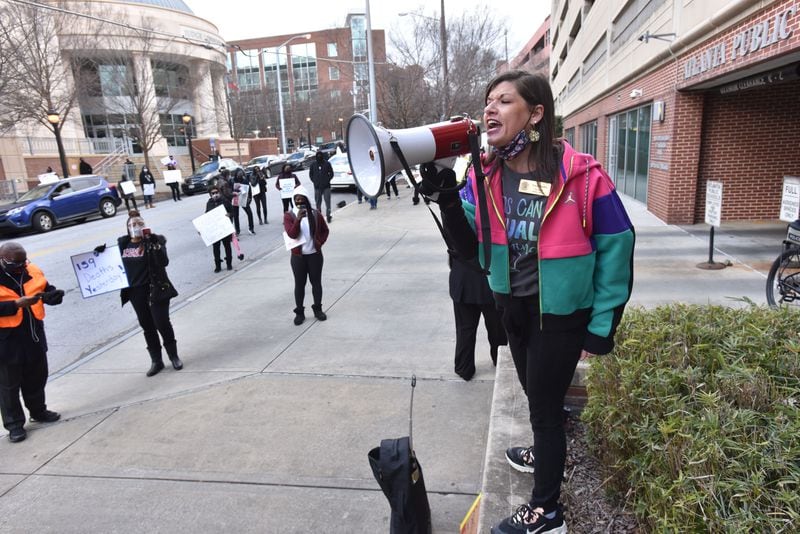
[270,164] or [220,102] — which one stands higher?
[220,102]

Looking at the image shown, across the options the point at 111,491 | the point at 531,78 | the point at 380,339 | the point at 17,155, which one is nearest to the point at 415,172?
the point at 531,78

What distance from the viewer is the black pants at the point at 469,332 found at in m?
4.65

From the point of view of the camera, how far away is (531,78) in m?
2.06

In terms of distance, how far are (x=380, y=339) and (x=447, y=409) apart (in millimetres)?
1812

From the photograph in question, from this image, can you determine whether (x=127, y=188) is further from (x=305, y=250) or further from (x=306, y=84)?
(x=306, y=84)

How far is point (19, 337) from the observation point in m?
4.46

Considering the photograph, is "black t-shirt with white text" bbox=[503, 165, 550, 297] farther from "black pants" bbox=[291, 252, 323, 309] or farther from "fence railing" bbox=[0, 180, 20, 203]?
"fence railing" bbox=[0, 180, 20, 203]

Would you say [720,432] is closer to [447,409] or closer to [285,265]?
[447,409]

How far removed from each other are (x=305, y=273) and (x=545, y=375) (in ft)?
16.7

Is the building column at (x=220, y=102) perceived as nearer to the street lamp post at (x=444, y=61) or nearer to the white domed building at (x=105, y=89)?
the white domed building at (x=105, y=89)

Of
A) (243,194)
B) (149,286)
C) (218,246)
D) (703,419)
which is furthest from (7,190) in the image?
(703,419)

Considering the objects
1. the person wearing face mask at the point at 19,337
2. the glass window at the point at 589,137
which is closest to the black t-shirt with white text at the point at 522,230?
the person wearing face mask at the point at 19,337

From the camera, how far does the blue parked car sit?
16.3 meters

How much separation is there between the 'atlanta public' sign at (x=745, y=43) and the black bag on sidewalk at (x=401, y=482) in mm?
6771
